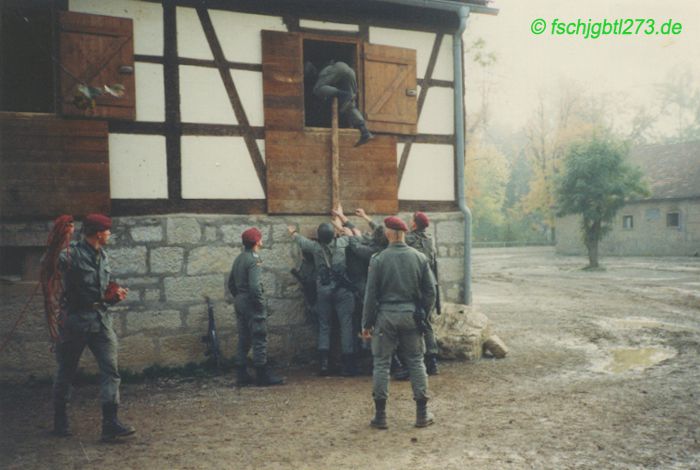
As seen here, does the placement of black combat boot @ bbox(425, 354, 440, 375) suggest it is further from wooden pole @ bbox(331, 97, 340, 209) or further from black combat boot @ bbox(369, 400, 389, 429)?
wooden pole @ bbox(331, 97, 340, 209)

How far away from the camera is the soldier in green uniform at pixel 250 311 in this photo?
21.0 feet

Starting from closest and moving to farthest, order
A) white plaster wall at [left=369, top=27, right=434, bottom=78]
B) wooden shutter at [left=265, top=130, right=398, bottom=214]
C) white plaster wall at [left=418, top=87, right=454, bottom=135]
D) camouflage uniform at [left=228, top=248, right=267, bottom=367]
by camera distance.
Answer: camouflage uniform at [left=228, top=248, right=267, bottom=367]
wooden shutter at [left=265, top=130, right=398, bottom=214]
white plaster wall at [left=369, top=27, right=434, bottom=78]
white plaster wall at [left=418, top=87, right=454, bottom=135]

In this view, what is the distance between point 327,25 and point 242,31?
1.21 meters

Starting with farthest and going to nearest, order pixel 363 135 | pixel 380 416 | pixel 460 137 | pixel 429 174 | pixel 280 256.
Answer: pixel 460 137, pixel 429 174, pixel 363 135, pixel 280 256, pixel 380 416

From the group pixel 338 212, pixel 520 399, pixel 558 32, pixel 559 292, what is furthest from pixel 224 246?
pixel 559 292

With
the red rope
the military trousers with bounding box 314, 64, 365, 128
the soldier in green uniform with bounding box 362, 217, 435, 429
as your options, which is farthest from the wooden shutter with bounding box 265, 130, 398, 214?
the red rope

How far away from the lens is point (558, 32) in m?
8.12

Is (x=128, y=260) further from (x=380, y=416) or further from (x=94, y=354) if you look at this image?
(x=380, y=416)

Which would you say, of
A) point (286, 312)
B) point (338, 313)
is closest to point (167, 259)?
point (286, 312)

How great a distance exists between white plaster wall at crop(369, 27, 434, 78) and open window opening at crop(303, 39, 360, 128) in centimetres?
38

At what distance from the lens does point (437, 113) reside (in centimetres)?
843

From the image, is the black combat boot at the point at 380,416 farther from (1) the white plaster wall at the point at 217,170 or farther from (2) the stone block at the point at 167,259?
(1) the white plaster wall at the point at 217,170

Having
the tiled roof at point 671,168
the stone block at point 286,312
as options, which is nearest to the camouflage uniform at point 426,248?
the stone block at point 286,312

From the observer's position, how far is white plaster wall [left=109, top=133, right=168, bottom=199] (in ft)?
22.5
